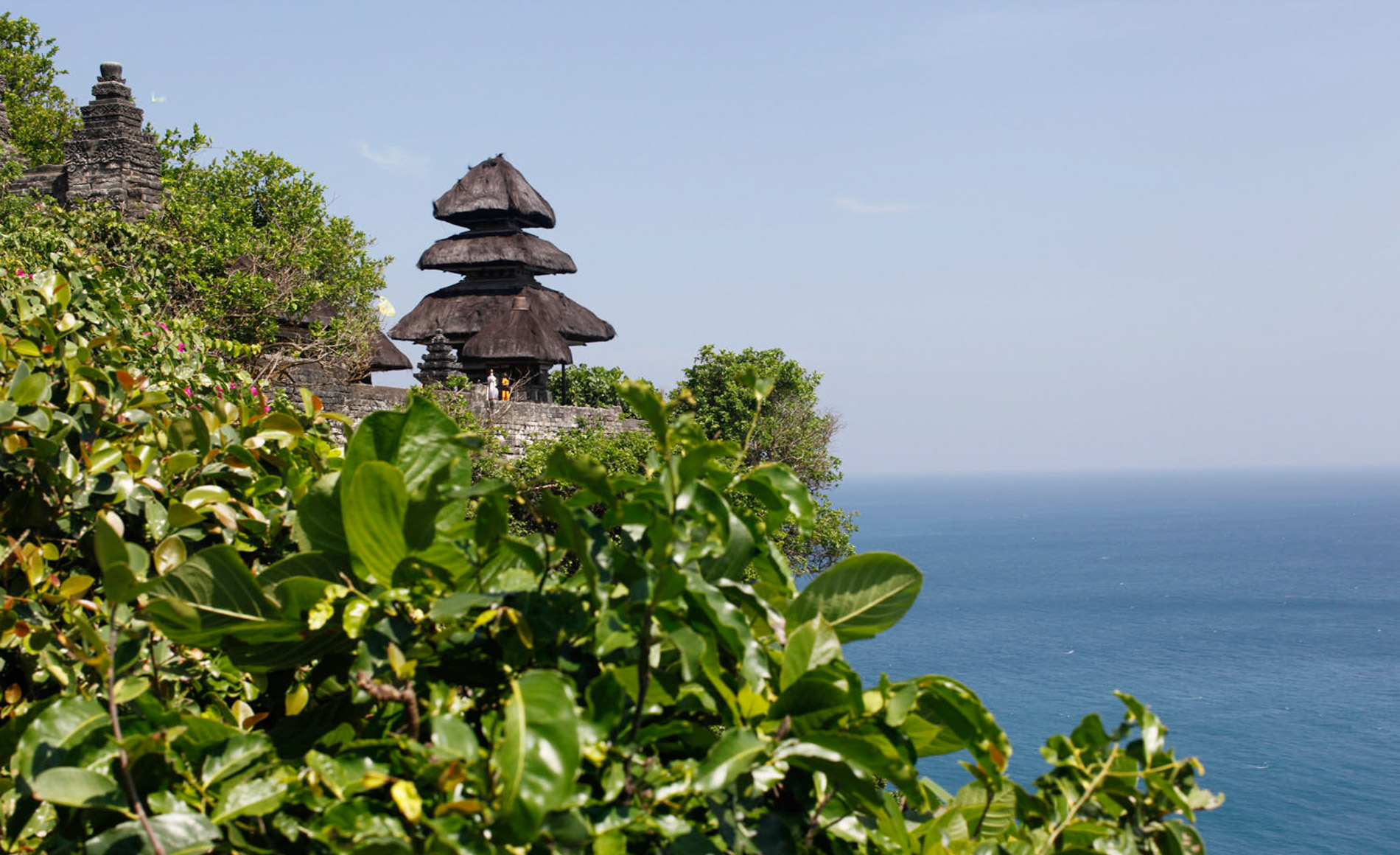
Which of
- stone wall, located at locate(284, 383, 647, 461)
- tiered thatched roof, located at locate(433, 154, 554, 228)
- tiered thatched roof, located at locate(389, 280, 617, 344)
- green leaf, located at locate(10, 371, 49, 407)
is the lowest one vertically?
green leaf, located at locate(10, 371, 49, 407)

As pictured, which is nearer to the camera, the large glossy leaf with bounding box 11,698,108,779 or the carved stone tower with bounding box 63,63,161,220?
the large glossy leaf with bounding box 11,698,108,779

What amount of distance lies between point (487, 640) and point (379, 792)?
23 centimetres

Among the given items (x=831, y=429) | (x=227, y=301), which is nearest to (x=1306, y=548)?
(x=831, y=429)

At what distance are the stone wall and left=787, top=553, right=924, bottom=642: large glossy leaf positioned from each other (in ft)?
48.4

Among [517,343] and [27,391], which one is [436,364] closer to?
[517,343]

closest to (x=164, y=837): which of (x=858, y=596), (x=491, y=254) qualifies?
(x=858, y=596)

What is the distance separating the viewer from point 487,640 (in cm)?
137

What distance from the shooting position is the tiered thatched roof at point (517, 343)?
23.1m

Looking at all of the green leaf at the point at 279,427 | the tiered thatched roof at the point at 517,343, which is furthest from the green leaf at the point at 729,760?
the tiered thatched roof at the point at 517,343

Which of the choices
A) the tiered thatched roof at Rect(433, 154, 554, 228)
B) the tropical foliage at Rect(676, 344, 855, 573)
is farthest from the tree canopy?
the tropical foliage at Rect(676, 344, 855, 573)

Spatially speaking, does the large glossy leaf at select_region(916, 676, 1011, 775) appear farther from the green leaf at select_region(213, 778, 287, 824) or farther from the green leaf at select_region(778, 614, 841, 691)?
the green leaf at select_region(213, 778, 287, 824)

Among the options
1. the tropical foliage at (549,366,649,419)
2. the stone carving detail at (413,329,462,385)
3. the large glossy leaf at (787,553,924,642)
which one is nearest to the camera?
the large glossy leaf at (787,553,924,642)

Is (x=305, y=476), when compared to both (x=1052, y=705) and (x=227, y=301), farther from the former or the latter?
(x=1052, y=705)

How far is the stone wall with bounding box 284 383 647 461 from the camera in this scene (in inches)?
659
